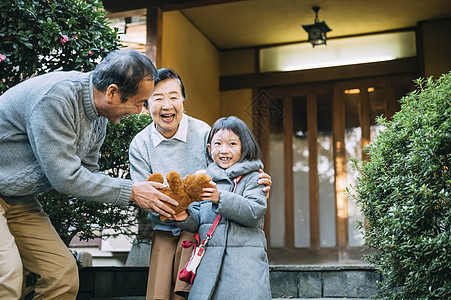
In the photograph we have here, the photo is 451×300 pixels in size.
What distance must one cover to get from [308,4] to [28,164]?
4.94m

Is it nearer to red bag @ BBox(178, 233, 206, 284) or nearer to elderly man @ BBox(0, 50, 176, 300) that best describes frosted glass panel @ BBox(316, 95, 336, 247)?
red bag @ BBox(178, 233, 206, 284)

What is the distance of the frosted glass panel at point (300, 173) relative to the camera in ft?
25.5

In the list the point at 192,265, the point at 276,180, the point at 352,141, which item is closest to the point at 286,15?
the point at 352,141

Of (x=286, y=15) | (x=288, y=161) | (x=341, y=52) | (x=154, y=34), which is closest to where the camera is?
(x=154, y=34)

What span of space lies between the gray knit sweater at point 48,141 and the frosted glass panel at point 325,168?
17.3 feet

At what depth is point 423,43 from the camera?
710 cm

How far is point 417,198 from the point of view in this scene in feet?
9.58

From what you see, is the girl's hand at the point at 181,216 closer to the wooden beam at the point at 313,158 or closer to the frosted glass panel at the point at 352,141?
the wooden beam at the point at 313,158

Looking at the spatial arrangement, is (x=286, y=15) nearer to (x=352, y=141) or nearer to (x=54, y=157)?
(x=352, y=141)

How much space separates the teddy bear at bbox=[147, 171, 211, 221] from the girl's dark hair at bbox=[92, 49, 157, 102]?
51 cm

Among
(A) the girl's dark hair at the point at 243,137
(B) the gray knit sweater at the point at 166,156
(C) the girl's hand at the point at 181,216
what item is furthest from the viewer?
(B) the gray knit sweater at the point at 166,156

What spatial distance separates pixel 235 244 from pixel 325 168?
5.02m

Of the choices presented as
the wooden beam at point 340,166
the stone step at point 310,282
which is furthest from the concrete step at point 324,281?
the wooden beam at point 340,166

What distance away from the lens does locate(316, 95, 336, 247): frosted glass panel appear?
7.70 m
